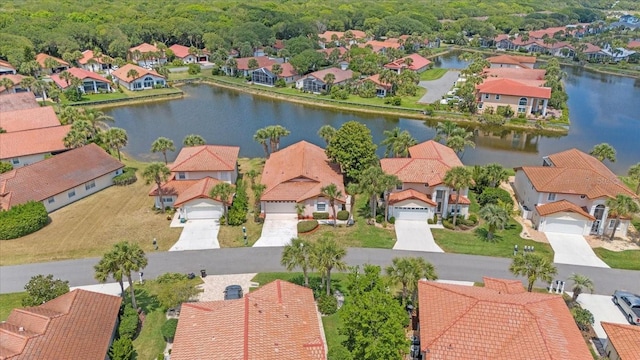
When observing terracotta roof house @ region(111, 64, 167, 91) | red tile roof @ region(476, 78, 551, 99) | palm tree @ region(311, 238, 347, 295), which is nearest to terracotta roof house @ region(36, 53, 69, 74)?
terracotta roof house @ region(111, 64, 167, 91)

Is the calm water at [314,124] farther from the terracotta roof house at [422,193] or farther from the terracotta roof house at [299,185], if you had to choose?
the terracotta roof house at [422,193]

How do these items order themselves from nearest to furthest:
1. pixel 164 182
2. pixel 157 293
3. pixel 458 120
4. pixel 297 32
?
1. pixel 157 293
2. pixel 164 182
3. pixel 458 120
4. pixel 297 32

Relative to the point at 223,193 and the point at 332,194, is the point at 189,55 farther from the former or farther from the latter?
the point at 332,194

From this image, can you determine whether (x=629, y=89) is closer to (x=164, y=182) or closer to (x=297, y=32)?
(x=297, y=32)

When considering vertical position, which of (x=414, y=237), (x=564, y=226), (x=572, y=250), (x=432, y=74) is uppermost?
(x=432, y=74)

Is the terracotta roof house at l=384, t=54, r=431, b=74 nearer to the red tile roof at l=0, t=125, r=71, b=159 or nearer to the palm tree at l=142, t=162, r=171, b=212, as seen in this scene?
the red tile roof at l=0, t=125, r=71, b=159

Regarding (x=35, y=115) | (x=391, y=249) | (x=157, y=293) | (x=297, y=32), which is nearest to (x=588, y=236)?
(x=391, y=249)

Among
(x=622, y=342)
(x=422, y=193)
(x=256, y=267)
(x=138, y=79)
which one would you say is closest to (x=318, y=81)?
(x=138, y=79)
